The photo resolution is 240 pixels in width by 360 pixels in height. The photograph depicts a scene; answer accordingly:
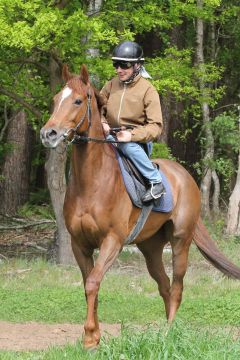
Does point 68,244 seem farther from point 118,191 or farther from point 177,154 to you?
point 177,154

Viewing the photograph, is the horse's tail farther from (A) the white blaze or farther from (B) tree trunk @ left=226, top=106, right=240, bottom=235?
(B) tree trunk @ left=226, top=106, right=240, bottom=235

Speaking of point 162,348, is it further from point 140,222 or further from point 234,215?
point 234,215

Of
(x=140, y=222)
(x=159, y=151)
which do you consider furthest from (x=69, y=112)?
(x=159, y=151)

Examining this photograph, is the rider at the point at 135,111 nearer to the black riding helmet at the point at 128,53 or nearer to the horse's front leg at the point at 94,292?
the black riding helmet at the point at 128,53

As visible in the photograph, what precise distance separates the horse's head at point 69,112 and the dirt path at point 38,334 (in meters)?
2.31

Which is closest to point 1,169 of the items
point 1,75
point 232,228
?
point 232,228

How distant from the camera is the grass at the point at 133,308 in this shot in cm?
643

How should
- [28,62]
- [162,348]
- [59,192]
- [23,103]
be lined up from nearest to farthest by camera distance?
1. [162,348]
2. [28,62]
3. [23,103]
4. [59,192]

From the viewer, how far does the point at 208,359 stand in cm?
616

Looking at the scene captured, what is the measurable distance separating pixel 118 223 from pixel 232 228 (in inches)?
376

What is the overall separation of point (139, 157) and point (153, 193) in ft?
1.36

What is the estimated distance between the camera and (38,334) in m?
9.18

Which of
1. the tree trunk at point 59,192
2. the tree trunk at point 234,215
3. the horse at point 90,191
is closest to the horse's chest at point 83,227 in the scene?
the horse at point 90,191

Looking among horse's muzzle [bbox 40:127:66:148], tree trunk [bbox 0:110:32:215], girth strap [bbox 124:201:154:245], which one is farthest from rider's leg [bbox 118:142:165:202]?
tree trunk [bbox 0:110:32:215]
